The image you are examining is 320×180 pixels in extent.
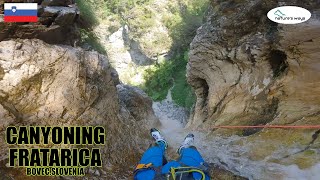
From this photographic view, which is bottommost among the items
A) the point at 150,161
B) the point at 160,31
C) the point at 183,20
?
the point at 150,161

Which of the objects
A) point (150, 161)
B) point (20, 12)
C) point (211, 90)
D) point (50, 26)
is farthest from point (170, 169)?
point (211, 90)

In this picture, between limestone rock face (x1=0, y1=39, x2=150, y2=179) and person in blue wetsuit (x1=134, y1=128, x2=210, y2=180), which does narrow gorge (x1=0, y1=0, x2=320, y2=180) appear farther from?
person in blue wetsuit (x1=134, y1=128, x2=210, y2=180)

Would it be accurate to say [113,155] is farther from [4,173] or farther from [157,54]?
[157,54]

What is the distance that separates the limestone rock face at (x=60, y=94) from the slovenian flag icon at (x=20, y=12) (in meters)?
0.81

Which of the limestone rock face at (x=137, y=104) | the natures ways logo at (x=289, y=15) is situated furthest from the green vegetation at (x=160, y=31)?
the natures ways logo at (x=289, y=15)

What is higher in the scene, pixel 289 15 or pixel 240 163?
pixel 289 15

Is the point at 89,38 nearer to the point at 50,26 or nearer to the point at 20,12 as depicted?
the point at 50,26

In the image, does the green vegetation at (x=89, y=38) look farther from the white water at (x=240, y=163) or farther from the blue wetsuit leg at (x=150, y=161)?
the blue wetsuit leg at (x=150, y=161)

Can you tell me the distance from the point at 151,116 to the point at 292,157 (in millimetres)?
7105

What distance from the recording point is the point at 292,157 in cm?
655

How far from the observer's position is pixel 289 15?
8.25 metres

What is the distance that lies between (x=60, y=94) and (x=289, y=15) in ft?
21.1

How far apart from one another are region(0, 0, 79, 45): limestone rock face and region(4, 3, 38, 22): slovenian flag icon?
0.40 ft

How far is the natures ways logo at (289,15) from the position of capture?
7.77m
